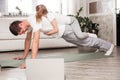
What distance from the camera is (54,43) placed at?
507cm

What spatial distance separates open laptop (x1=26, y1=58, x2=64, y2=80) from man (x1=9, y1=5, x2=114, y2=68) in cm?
134

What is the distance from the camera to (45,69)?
96 cm

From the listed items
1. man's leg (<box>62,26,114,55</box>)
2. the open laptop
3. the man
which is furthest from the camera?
man's leg (<box>62,26,114,55</box>)

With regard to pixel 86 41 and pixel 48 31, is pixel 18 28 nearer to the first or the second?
pixel 48 31

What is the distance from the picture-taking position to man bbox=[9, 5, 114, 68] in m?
2.39

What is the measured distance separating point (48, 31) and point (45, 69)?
198cm

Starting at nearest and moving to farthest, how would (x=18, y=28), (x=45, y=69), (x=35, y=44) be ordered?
(x=45, y=69)
(x=18, y=28)
(x=35, y=44)

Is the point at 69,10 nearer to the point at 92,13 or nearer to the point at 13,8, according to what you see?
the point at 92,13

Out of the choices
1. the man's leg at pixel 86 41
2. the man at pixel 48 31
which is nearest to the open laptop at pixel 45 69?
the man at pixel 48 31

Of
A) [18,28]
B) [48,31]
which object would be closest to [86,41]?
[48,31]

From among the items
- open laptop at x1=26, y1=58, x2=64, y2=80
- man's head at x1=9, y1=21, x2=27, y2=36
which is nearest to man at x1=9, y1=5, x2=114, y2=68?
man's head at x1=9, y1=21, x2=27, y2=36

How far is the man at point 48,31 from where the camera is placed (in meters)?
2.39

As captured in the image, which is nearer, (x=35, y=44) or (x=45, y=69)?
(x=45, y=69)

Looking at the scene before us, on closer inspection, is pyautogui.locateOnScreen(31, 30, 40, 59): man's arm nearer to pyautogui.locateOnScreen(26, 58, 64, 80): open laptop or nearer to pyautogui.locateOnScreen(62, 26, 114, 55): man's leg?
pyautogui.locateOnScreen(62, 26, 114, 55): man's leg
